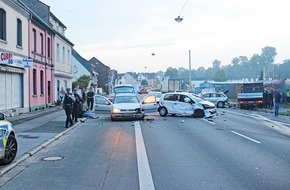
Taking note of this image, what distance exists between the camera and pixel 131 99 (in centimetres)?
2253

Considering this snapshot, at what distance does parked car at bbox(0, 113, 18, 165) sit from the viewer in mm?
8719

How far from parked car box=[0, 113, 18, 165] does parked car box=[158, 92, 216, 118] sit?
1541 centimetres

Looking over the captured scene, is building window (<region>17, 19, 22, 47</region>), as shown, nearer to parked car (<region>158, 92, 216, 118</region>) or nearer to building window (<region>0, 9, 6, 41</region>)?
building window (<region>0, 9, 6, 41</region>)

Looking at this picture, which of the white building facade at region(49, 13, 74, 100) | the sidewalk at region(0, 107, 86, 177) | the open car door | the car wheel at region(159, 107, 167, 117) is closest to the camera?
the sidewalk at region(0, 107, 86, 177)

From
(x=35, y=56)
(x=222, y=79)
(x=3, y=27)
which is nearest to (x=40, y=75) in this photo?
(x=35, y=56)

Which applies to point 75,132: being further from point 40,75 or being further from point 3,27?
point 40,75

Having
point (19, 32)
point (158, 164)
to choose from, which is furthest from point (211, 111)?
point (158, 164)

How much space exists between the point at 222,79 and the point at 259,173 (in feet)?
430

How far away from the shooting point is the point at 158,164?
8977 mm

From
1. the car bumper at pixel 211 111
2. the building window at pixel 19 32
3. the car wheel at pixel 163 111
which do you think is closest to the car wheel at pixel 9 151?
the car bumper at pixel 211 111

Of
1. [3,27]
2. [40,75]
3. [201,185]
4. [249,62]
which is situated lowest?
[201,185]

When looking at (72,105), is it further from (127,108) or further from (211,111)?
(211,111)

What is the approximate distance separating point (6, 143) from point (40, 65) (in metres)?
21.8

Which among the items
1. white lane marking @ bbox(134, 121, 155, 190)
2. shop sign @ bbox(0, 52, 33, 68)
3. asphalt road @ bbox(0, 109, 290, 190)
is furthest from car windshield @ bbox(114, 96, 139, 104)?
white lane marking @ bbox(134, 121, 155, 190)
